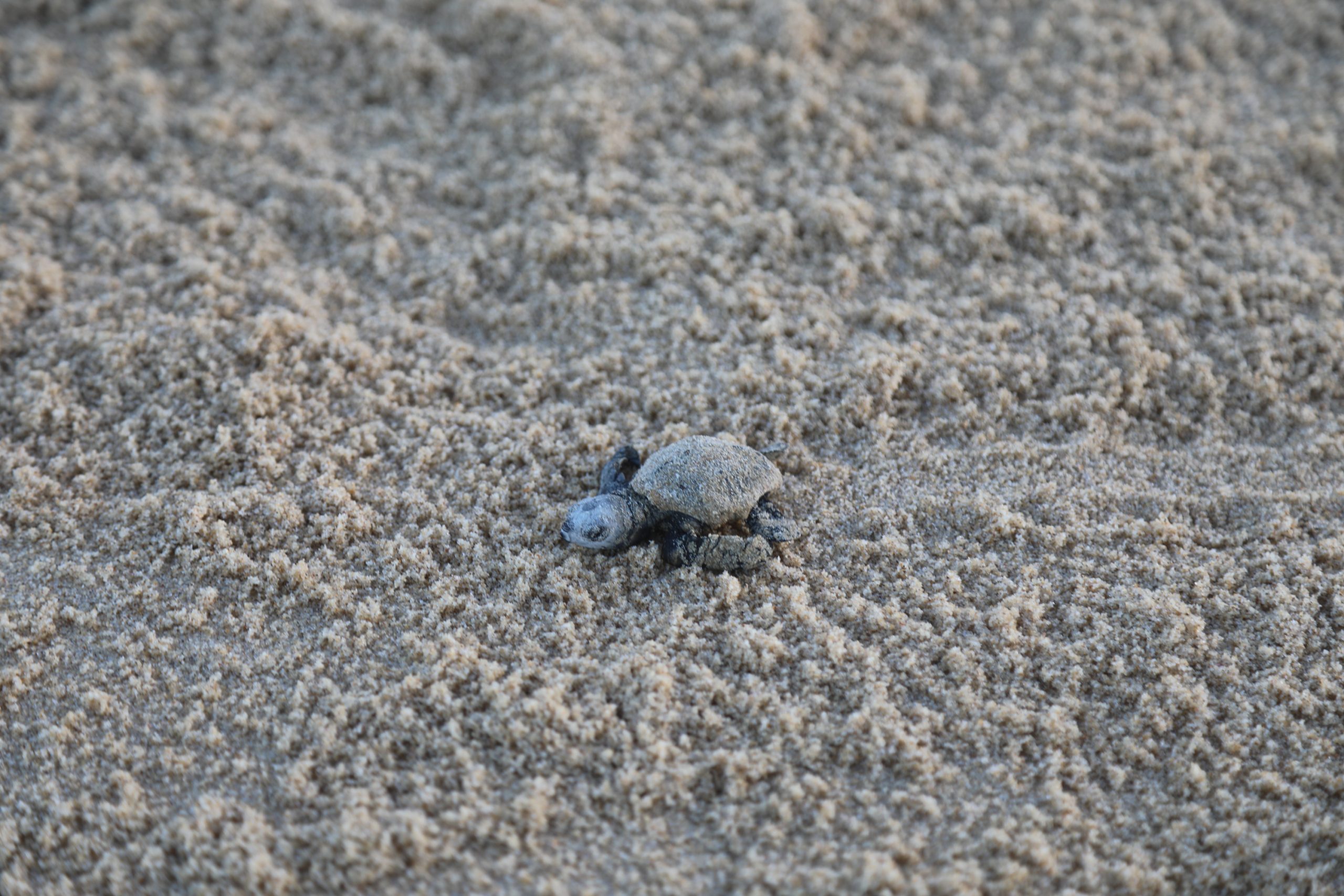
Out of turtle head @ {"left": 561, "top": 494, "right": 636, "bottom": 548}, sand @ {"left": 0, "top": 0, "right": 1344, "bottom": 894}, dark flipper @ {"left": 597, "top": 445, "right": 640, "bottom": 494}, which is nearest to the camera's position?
sand @ {"left": 0, "top": 0, "right": 1344, "bottom": 894}

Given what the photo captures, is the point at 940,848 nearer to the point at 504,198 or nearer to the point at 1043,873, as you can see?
the point at 1043,873

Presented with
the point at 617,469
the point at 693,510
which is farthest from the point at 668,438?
the point at 693,510

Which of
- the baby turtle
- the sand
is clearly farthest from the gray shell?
the sand

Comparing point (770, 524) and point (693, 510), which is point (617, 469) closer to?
point (693, 510)

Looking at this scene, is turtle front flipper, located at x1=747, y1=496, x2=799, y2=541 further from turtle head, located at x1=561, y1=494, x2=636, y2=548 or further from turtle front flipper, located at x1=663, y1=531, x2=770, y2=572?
turtle head, located at x1=561, y1=494, x2=636, y2=548

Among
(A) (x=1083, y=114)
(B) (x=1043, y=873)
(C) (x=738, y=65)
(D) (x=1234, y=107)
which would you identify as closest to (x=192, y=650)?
(B) (x=1043, y=873)
